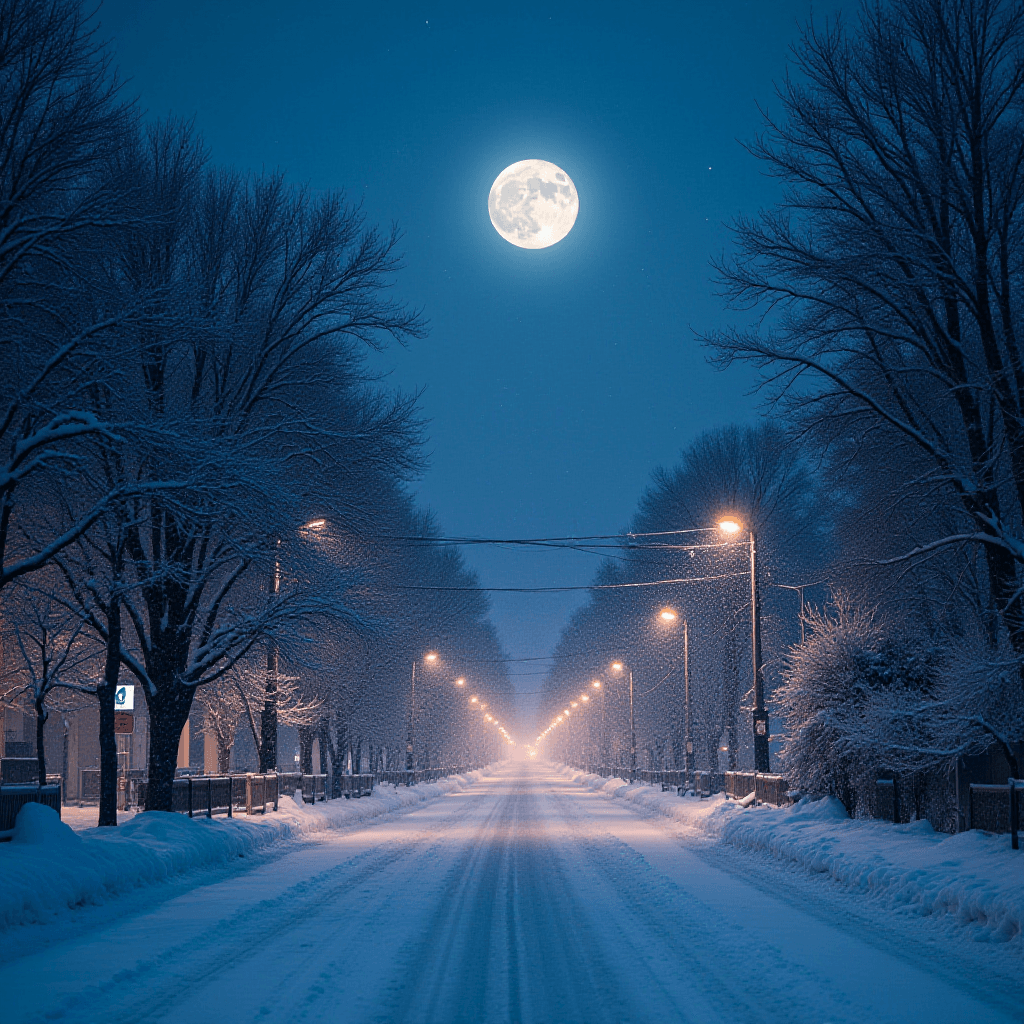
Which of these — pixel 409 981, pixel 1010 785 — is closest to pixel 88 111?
pixel 409 981

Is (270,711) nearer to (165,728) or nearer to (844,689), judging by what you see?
(165,728)

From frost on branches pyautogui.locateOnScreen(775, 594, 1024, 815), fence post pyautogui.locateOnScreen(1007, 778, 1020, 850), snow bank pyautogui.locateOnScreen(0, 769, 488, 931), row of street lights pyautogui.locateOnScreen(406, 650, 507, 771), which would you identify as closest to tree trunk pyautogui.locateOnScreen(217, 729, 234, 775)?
row of street lights pyautogui.locateOnScreen(406, 650, 507, 771)

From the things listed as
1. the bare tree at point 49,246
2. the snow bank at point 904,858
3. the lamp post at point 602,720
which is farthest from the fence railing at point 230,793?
the lamp post at point 602,720

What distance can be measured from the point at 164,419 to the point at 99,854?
6.28 metres

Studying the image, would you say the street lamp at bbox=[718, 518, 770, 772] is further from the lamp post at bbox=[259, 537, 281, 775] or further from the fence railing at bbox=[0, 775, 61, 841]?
the fence railing at bbox=[0, 775, 61, 841]

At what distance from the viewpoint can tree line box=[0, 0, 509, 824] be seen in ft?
48.6

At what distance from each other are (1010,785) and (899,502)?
538 centimetres

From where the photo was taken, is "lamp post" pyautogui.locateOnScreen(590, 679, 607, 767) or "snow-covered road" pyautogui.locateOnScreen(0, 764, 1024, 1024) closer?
"snow-covered road" pyautogui.locateOnScreen(0, 764, 1024, 1024)

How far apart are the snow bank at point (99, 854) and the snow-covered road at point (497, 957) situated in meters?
0.87

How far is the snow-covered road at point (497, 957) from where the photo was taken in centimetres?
773

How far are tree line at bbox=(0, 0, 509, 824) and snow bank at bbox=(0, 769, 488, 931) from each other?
2330mm

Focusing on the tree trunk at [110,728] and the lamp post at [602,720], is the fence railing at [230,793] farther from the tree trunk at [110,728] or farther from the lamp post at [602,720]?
the lamp post at [602,720]

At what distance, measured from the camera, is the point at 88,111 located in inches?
597

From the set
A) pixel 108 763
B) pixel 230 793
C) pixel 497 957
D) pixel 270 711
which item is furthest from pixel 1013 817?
pixel 270 711
